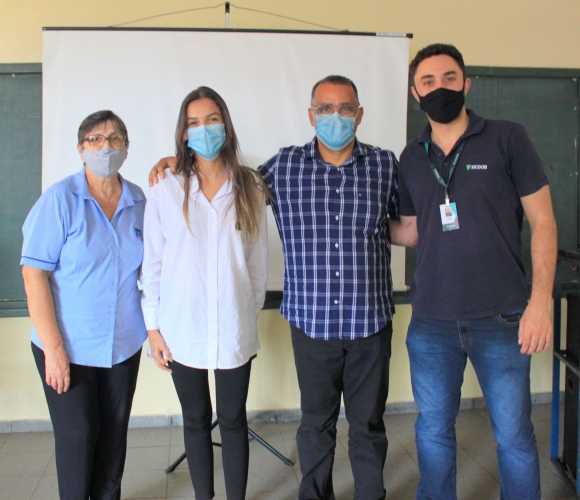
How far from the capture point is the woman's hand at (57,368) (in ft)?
5.34

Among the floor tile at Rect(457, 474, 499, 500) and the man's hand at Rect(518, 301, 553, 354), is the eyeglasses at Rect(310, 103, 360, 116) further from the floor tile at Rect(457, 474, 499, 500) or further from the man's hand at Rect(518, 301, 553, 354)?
the floor tile at Rect(457, 474, 499, 500)

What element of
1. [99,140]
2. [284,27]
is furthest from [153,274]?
[284,27]

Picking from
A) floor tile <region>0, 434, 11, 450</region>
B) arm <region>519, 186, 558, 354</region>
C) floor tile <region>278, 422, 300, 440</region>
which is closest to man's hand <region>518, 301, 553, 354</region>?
arm <region>519, 186, 558, 354</region>

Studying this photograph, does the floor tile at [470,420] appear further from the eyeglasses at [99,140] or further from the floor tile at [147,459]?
the eyeglasses at [99,140]

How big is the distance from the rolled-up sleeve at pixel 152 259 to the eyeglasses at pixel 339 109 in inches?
26.0

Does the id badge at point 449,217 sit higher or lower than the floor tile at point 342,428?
higher

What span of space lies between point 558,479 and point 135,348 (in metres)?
1.97

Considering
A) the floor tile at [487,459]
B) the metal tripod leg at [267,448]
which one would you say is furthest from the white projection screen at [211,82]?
the floor tile at [487,459]

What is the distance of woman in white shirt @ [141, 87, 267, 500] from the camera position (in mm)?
1719

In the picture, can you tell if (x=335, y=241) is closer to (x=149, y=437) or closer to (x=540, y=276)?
(x=540, y=276)

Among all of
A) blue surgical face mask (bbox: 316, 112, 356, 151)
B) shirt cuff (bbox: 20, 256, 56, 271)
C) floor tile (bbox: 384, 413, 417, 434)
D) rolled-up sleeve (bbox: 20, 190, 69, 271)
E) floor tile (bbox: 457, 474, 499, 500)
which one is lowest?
floor tile (bbox: 457, 474, 499, 500)

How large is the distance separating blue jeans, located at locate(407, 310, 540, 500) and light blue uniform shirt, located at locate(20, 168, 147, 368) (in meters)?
1.06

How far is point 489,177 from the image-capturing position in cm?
163

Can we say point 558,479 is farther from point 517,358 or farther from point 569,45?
point 569,45
